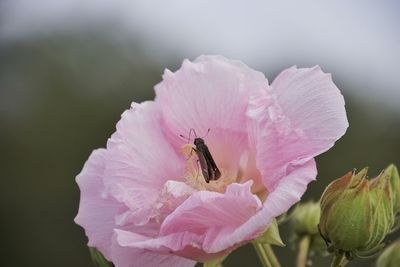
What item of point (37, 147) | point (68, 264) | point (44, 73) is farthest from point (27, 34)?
point (68, 264)

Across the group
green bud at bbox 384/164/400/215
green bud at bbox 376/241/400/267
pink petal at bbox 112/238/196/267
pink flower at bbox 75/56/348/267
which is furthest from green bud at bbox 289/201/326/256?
pink petal at bbox 112/238/196/267

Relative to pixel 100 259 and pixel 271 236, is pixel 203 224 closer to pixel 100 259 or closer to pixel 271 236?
pixel 271 236

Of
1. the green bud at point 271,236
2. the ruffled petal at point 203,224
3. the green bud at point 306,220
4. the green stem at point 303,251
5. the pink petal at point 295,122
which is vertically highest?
the pink petal at point 295,122

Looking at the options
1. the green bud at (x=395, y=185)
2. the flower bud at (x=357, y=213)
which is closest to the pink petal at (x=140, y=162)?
the flower bud at (x=357, y=213)

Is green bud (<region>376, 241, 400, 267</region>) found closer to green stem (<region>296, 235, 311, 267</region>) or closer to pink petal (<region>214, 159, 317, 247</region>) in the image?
green stem (<region>296, 235, 311, 267</region>)

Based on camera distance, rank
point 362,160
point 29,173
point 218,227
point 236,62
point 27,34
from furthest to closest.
Answer: point 27,34 < point 29,173 < point 362,160 < point 236,62 < point 218,227

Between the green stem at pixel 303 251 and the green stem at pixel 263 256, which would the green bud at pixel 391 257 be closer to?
the green stem at pixel 303 251

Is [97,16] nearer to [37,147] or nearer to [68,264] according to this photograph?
[37,147]
